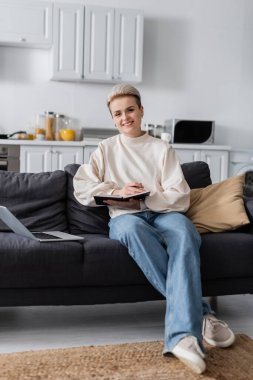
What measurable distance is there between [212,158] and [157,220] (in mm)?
2988

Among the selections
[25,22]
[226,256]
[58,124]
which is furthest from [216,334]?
[25,22]

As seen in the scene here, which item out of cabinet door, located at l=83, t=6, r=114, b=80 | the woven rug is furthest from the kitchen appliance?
the woven rug

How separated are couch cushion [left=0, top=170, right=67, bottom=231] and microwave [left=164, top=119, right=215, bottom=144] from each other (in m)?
2.62

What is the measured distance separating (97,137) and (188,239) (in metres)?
3.41

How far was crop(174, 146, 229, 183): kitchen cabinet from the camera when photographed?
5217mm

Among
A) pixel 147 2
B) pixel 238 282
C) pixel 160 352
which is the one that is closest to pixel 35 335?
pixel 160 352

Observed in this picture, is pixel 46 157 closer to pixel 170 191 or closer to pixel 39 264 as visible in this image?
pixel 170 191

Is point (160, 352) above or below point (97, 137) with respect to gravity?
below

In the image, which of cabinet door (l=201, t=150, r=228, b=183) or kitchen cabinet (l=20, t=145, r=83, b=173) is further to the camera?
cabinet door (l=201, t=150, r=228, b=183)

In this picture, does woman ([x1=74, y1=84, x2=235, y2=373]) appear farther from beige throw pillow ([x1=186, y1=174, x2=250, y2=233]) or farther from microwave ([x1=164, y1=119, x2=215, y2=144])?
microwave ([x1=164, y1=119, x2=215, y2=144])

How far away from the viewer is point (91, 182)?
255cm

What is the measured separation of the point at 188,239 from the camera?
216cm

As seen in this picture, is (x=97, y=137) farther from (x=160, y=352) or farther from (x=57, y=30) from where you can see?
(x=160, y=352)

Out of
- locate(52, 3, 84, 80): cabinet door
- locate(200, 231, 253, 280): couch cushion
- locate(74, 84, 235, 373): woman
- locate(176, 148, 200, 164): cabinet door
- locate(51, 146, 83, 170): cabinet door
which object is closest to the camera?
locate(74, 84, 235, 373): woman
